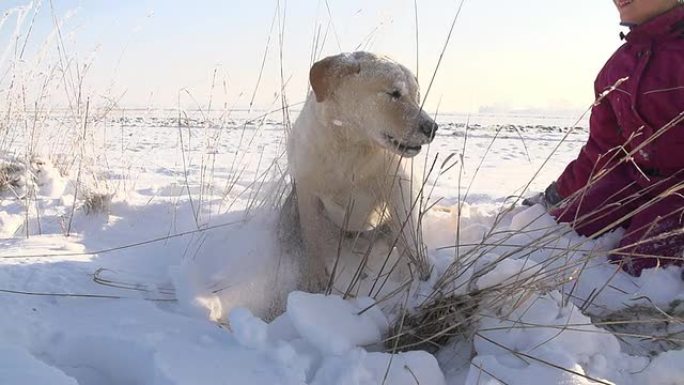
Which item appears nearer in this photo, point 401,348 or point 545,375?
point 545,375

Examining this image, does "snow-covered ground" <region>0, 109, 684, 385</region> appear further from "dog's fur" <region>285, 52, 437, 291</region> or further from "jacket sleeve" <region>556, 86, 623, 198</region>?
"jacket sleeve" <region>556, 86, 623, 198</region>

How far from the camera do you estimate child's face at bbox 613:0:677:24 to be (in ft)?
8.04

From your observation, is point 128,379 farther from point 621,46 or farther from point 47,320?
point 621,46

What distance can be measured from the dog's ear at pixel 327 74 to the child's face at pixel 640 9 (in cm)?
130

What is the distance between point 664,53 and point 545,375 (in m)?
1.89

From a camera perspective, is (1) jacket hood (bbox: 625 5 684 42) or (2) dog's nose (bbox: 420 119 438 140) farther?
(1) jacket hood (bbox: 625 5 684 42)

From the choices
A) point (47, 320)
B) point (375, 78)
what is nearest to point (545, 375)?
point (47, 320)

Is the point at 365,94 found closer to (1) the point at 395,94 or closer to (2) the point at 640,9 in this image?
(1) the point at 395,94

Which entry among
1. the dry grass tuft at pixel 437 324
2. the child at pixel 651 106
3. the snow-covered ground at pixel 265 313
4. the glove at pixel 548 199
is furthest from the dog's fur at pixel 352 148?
the glove at pixel 548 199

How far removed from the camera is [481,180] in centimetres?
574

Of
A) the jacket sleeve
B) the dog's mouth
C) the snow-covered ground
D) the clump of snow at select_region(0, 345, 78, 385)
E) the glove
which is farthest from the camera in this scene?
the glove

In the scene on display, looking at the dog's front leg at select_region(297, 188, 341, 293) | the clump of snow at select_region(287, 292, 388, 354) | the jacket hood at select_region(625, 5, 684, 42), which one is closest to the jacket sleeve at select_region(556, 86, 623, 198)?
the jacket hood at select_region(625, 5, 684, 42)

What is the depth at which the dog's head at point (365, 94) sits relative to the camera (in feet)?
7.69

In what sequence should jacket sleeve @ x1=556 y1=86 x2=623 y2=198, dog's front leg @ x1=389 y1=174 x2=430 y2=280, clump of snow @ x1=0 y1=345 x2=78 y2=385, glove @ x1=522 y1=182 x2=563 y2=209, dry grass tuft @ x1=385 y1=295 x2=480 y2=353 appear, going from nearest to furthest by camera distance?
clump of snow @ x1=0 y1=345 x2=78 y2=385 < dry grass tuft @ x1=385 y1=295 x2=480 y2=353 < dog's front leg @ x1=389 y1=174 x2=430 y2=280 < jacket sleeve @ x1=556 y1=86 x2=623 y2=198 < glove @ x1=522 y1=182 x2=563 y2=209
